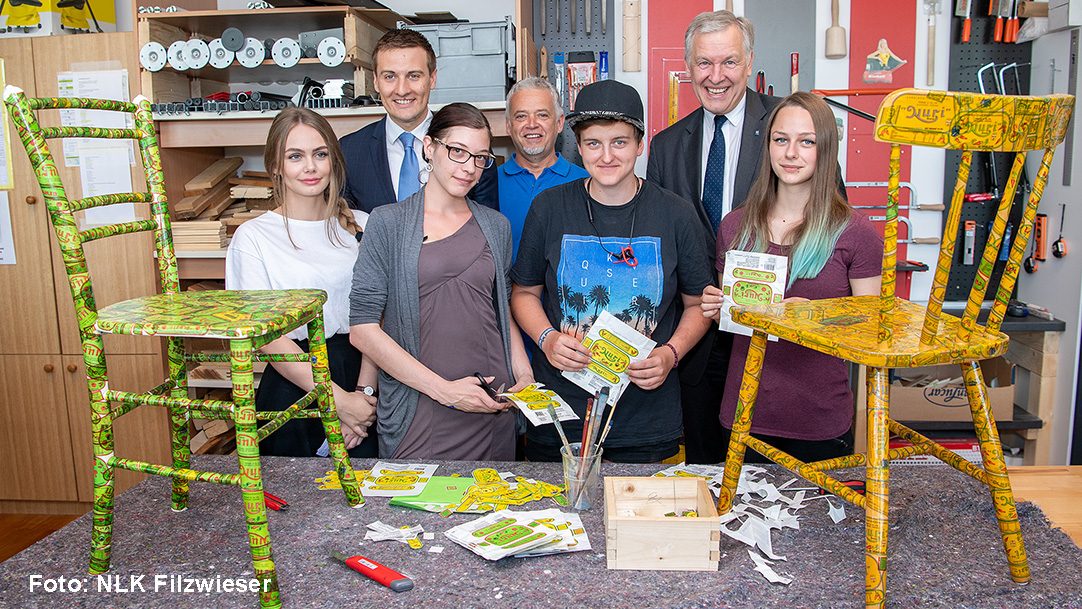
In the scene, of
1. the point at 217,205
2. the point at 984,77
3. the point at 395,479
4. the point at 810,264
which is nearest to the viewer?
the point at 395,479

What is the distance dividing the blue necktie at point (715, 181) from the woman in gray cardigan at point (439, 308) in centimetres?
79

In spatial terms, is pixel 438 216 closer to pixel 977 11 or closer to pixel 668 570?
pixel 668 570

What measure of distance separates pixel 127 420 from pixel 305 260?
6.42 ft

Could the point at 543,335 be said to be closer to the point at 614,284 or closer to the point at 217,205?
the point at 614,284

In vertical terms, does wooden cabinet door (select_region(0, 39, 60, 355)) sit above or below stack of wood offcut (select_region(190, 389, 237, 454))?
above

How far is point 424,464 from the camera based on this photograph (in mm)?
1873

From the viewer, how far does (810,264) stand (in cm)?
196

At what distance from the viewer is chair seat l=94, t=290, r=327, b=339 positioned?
1298 millimetres

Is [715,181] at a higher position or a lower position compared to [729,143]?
lower

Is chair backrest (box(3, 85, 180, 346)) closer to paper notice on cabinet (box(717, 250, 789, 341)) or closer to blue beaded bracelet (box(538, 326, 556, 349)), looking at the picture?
blue beaded bracelet (box(538, 326, 556, 349))

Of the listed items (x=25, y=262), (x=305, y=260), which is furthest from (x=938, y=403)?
(x=25, y=262)

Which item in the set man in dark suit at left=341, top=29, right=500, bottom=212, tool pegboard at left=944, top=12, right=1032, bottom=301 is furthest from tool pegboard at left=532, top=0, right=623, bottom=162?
tool pegboard at left=944, top=12, right=1032, bottom=301

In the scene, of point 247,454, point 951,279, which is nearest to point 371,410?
point 247,454

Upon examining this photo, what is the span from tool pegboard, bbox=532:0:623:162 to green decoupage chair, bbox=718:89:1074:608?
233 cm
